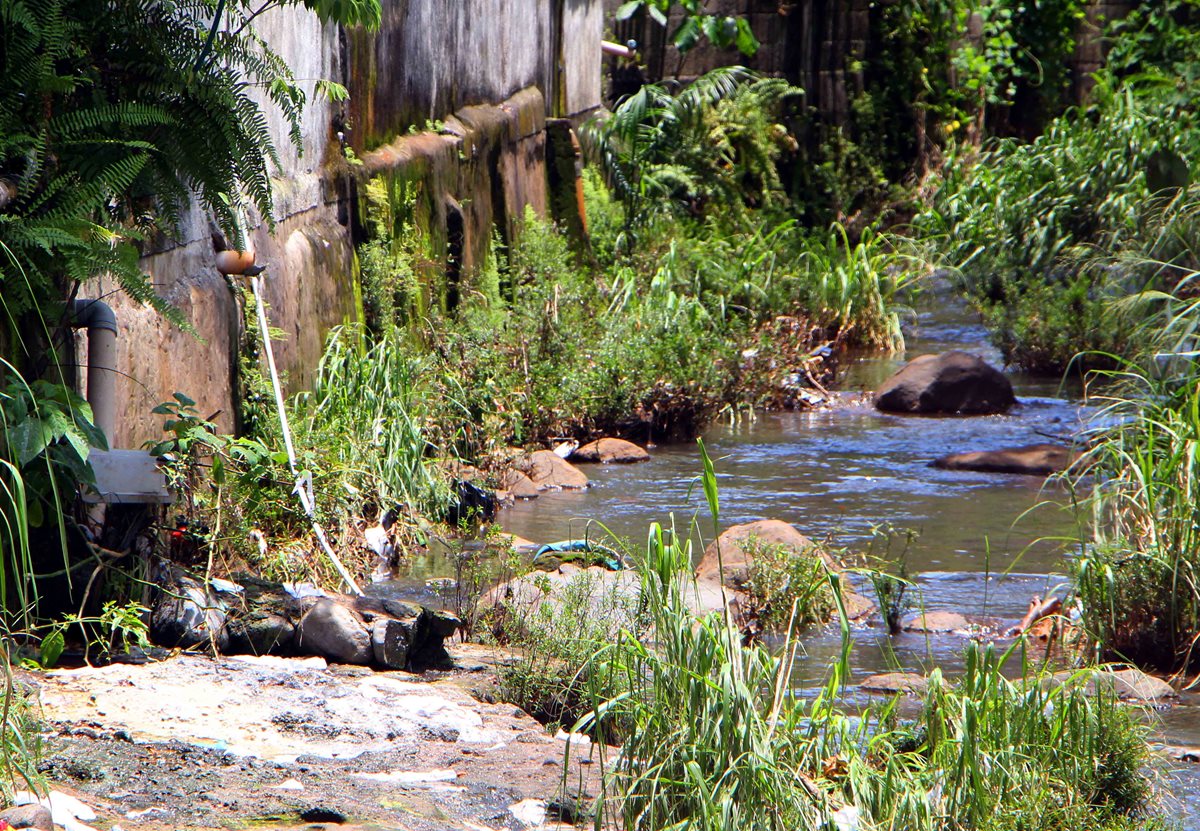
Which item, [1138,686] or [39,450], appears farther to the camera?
[1138,686]

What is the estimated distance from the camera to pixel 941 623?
6.27 meters

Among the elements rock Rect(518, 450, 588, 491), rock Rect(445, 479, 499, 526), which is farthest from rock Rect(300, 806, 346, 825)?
rock Rect(518, 450, 588, 491)

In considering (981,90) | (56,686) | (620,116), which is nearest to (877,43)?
(981,90)

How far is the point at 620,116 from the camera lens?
13.8 metres

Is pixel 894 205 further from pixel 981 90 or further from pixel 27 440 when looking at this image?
pixel 27 440

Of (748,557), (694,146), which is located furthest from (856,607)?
(694,146)

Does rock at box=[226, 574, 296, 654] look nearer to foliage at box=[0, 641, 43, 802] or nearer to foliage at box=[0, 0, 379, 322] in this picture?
foliage at box=[0, 0, 379, 322]

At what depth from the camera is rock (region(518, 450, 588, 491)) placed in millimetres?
8758

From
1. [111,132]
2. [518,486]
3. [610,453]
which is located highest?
[111,132]

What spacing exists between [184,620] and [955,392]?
708 centimetres

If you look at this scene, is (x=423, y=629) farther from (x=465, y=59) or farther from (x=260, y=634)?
(x=465, y=59)

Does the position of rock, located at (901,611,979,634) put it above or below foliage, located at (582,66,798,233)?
below

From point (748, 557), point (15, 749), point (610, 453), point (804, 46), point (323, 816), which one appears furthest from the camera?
point (804, 46)

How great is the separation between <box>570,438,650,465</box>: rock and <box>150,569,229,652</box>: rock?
179 inches
